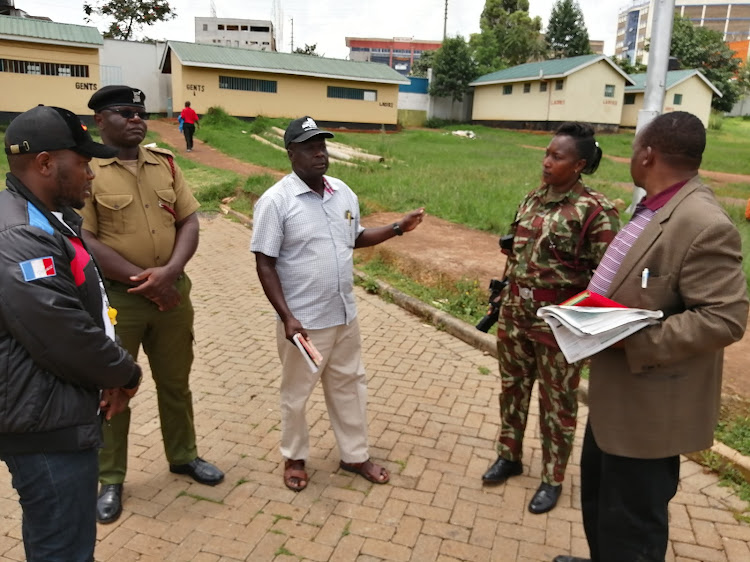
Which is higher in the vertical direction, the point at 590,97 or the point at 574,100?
the point at 590,97

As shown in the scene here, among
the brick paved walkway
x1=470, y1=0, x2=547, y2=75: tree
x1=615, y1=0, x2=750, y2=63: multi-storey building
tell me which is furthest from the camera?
x1=615, y1=0, x2=750, y2=63: multi-storey building

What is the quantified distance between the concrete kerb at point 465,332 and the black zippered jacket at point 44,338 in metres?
2.80

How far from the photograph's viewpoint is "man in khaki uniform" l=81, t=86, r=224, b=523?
308 centimetres

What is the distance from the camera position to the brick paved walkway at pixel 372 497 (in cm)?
305

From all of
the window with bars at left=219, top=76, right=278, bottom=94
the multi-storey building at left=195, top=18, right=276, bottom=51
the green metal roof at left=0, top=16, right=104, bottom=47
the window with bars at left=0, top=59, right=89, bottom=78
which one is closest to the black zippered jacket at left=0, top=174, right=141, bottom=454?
the green metal roof at left=0, top=16, right=104, bottom=47

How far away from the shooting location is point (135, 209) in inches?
124

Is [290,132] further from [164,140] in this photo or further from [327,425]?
[164,140]

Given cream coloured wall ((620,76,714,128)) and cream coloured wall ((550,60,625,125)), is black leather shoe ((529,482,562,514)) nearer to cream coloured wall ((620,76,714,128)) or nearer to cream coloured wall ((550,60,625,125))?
cream coloured wall ((550,60,625,125))

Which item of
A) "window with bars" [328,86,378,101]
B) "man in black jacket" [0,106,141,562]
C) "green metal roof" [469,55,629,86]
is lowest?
"man in black jacket" [0,106,141,562]

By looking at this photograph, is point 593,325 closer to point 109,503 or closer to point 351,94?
point 109,503

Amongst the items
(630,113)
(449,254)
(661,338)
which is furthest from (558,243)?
(630,113)

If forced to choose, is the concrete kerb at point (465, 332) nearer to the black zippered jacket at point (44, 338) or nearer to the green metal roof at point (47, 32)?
the black zippered jacket at point (44, 338)

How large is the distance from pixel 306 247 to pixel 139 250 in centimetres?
87

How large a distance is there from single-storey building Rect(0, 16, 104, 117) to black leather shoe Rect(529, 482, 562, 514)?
91.0 ft
